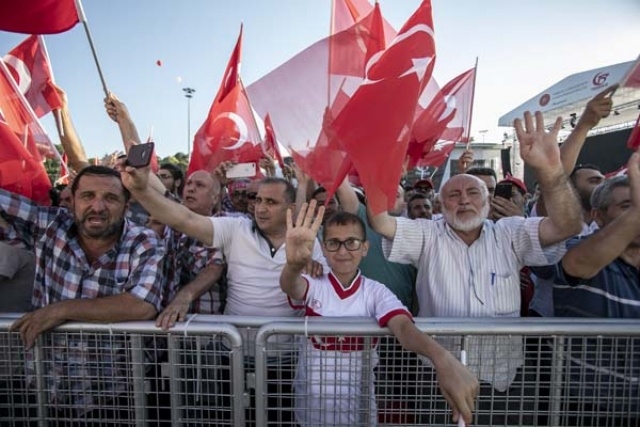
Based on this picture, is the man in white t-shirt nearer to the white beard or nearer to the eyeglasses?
the eyeglasses

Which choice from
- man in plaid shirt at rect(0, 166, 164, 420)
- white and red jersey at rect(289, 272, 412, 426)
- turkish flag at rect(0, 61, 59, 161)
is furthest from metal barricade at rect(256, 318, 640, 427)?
turkish flag at rect(0, 61, 59, 161)

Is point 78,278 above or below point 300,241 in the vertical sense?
below

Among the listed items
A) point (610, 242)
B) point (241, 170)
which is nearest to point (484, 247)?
point (610, 242)

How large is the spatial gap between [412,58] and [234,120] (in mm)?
3032

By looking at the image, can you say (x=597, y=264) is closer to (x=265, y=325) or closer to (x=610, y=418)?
(x=610, y=418)

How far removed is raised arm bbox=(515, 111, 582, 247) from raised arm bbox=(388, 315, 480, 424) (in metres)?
1.12

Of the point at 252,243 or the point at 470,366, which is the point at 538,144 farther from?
the point at 252,243

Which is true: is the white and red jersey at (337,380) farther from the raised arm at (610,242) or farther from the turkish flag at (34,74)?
the turkish flag at (34,74)

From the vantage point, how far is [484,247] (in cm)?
272

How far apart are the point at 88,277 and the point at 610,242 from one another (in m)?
2.76

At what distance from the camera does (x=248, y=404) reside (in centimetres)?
→ 211

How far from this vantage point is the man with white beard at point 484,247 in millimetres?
2279

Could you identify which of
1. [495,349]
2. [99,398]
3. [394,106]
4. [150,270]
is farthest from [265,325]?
[394,106]

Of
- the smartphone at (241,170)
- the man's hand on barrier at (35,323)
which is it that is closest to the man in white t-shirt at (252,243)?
the man's hand on barrier at (35,323)
